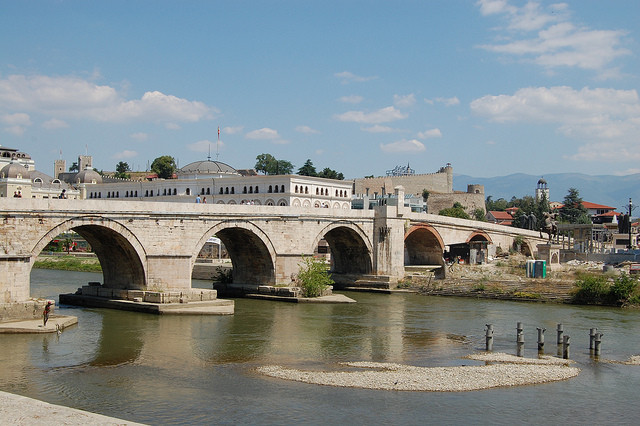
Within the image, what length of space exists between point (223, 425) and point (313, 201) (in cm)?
5389

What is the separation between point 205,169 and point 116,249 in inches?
1775

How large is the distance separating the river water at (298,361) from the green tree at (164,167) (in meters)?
80.2

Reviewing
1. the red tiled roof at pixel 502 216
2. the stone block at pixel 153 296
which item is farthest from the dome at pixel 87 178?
the stone block at pixel 153 296

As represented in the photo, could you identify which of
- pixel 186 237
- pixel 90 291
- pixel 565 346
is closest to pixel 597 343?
pixel 565 346

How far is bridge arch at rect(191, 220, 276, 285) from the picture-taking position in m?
33.7

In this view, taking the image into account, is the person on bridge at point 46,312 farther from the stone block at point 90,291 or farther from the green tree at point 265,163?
the green tree at point 265,163

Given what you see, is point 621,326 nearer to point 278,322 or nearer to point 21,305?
point 278,322

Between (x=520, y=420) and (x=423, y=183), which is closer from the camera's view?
(x=520, y=420)

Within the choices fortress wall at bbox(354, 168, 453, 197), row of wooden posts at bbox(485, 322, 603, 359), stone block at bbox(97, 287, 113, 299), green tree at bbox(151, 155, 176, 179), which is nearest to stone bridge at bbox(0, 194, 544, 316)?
stone block at bbox(97, 287, 113, 299)

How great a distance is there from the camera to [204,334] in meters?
23.6

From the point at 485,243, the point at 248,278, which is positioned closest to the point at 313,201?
the point at 485,243

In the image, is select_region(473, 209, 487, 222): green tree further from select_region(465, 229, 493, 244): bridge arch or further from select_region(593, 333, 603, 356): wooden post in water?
select_region(593, 333, 603, 356): wooden post in water

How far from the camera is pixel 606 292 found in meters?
32.8

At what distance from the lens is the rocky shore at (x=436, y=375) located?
17047 mm
